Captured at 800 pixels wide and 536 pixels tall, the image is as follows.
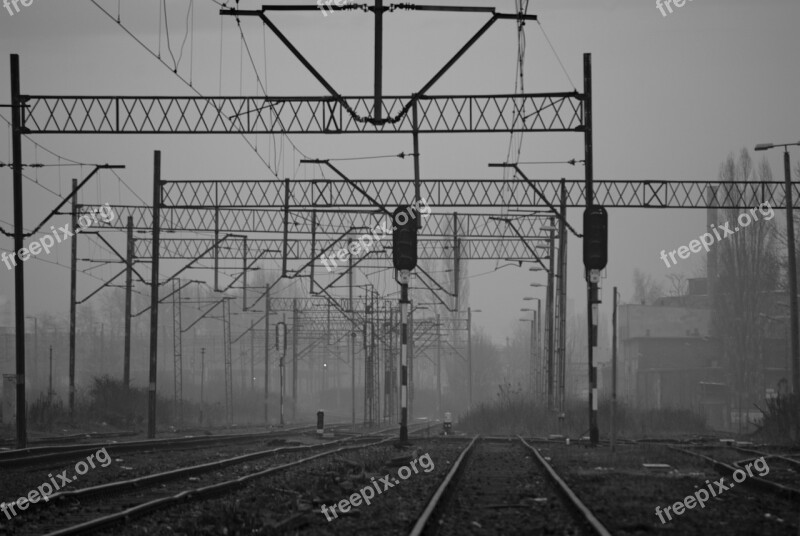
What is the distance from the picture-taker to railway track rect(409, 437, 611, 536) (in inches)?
439

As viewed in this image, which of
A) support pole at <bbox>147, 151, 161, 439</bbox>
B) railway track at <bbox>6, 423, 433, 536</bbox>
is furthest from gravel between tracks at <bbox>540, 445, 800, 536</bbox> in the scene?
support pole at <bbox>147, 151, 161, 439</bbox>

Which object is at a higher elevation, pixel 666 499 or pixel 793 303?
pixel 793 303

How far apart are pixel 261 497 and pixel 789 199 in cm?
2700

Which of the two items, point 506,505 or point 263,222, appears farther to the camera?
point 263,222

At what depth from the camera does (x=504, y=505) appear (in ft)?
44.0

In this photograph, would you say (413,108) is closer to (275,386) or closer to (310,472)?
(310,472)

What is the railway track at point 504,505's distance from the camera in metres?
11.1

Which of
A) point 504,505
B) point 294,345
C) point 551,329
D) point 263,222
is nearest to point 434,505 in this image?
point 504,505

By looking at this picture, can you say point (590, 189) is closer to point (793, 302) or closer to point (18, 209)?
point (793, 302)

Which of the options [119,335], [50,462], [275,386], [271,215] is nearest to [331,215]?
[271,215]

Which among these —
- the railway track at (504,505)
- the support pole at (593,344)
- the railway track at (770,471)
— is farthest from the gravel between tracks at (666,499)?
the support pole at (593,344)

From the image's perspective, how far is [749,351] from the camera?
73188mm

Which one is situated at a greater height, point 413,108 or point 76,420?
point 413,108

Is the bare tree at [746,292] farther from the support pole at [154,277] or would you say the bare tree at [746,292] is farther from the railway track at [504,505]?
the railway track at [504,505]
